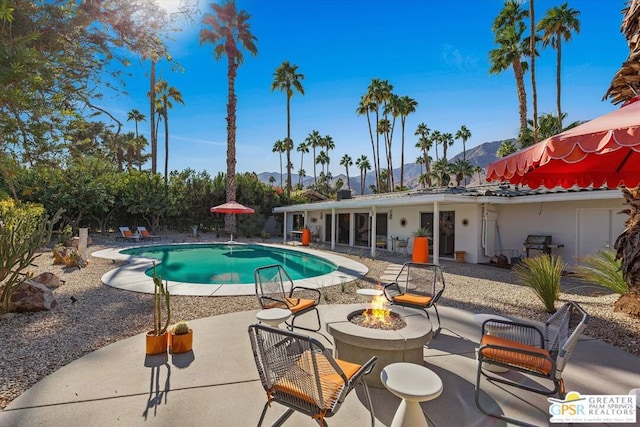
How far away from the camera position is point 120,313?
5664 mm

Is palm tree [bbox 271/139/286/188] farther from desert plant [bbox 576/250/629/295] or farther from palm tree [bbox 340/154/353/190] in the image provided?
desert plant [bbox 576/250/629/295]

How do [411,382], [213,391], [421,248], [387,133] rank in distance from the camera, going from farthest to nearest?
[387,133]
[421,248]
[213,391]
[411,382]

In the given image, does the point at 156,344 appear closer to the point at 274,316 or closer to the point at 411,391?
the point at 274,316

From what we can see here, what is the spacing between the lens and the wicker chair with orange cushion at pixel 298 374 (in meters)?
2.23

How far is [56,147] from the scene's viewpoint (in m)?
3.79

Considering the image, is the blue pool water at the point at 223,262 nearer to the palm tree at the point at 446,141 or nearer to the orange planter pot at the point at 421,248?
the orange planter pot at the point at 421,248

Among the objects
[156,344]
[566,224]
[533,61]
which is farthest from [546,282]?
[533,61]

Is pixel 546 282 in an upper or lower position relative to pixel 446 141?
lower

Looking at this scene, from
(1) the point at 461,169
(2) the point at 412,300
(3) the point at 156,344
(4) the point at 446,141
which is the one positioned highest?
(4) the point at 446,141

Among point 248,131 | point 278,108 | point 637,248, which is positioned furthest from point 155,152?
point 637,248

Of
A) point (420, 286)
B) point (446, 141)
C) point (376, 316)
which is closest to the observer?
point (376, 316)

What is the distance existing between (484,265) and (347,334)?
1061 cm

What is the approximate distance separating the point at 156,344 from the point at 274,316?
4.87 feet

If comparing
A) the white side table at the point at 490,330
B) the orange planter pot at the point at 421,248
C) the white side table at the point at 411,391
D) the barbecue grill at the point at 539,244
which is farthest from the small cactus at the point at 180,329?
the barbecue grill at the point at 539,244
